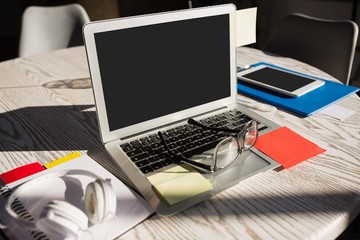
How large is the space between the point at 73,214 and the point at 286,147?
1.67 ft

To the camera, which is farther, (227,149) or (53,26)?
(53,26)

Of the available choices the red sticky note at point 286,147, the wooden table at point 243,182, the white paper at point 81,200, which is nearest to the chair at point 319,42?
the wooden table at point 243,182

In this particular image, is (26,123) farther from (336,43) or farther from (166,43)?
(336,43)

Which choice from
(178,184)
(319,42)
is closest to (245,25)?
(178,184)

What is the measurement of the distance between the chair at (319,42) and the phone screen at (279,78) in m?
0.52

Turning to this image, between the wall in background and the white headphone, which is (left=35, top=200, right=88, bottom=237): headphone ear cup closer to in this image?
the white headphone

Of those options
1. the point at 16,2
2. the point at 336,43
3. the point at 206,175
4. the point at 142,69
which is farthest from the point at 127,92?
the point at 16,2

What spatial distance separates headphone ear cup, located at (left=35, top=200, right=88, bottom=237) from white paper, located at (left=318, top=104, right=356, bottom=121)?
2.48 feet

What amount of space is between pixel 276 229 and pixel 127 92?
0.44 meters

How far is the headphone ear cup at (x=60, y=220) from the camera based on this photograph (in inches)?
19.7

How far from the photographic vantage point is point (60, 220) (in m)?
0.50

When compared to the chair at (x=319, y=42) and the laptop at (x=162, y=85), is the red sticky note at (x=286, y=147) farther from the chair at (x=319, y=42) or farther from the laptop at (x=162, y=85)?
the chair at (x=319, y=42)

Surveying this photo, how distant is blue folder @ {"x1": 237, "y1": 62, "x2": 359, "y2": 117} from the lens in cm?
96

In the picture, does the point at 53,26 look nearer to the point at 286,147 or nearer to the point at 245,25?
the point at 245,25
